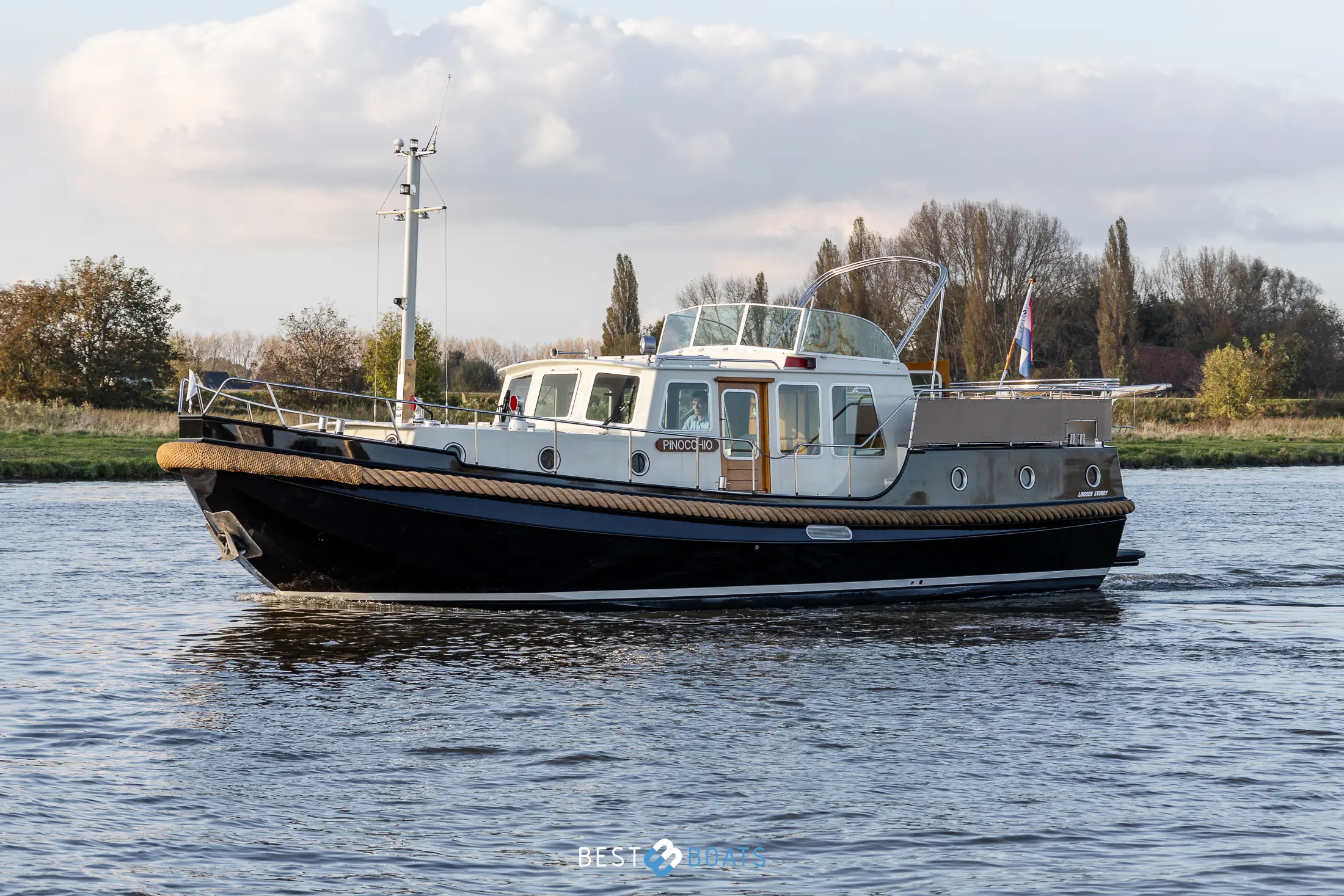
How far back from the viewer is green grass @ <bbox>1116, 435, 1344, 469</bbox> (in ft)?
153

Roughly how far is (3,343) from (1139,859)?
5599 centimetres

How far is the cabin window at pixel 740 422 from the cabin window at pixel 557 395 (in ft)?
5.59

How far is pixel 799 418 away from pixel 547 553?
3.50 meters

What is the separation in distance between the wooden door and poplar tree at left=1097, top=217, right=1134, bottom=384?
5218 centimetres

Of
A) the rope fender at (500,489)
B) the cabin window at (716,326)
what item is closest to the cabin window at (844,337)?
the cabin window at (716,326)

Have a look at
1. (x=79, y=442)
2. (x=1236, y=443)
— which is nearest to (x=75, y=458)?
(x=79, y=442)

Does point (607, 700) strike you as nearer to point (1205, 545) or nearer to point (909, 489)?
point (909, 489)

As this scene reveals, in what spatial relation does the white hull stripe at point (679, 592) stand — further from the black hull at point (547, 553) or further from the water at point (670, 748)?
the water at point (670, 748)

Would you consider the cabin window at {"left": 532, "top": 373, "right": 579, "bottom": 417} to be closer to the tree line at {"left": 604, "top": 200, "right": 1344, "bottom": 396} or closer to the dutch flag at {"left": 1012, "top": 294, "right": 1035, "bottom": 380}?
the dutch flag at {"left": 1012, "top": 294, "right": 1035, "bottom": 380}

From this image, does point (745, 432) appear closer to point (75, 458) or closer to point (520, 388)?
point (520, 388)

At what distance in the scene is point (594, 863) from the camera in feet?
24.2

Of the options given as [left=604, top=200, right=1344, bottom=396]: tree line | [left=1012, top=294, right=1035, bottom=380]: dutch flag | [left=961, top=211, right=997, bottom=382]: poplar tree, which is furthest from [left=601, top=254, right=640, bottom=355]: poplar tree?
[left=1012, top=294, right=1035, bottom=380]: dutch flag

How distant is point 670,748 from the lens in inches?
380
